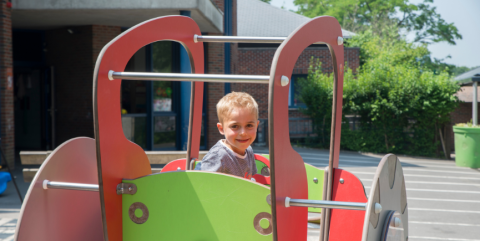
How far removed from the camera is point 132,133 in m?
10.9

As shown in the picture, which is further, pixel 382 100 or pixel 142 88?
pixel 382 100

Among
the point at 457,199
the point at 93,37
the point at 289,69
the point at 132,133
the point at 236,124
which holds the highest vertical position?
the point at 93,37

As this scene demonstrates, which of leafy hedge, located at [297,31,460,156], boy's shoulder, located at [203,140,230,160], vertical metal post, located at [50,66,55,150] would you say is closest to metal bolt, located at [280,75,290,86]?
boy's shoulder, located at [203,140,230,160]

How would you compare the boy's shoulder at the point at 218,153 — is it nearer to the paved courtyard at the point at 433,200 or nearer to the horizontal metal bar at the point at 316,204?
the horizontal metal bar at the point at 316,204

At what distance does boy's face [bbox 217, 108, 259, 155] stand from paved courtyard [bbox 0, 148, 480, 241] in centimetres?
308

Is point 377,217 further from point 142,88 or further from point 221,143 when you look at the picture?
point 142,88

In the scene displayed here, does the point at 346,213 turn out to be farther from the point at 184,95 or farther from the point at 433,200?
the point at 184,95

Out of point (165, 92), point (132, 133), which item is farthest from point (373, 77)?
point (132, 133)

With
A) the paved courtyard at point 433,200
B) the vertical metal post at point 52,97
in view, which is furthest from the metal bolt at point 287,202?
the vertical metal post at point 52,97

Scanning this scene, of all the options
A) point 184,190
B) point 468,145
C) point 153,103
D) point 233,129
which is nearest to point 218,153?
point 233,129

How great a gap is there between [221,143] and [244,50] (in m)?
18.0

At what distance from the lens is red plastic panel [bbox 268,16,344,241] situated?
6.36ft

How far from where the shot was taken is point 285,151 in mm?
2105

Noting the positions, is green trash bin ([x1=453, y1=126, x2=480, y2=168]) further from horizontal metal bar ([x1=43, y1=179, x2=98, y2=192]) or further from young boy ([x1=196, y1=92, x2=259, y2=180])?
horizontal metal bar ([x1=43, y1=179, x2=98, y2=192])
